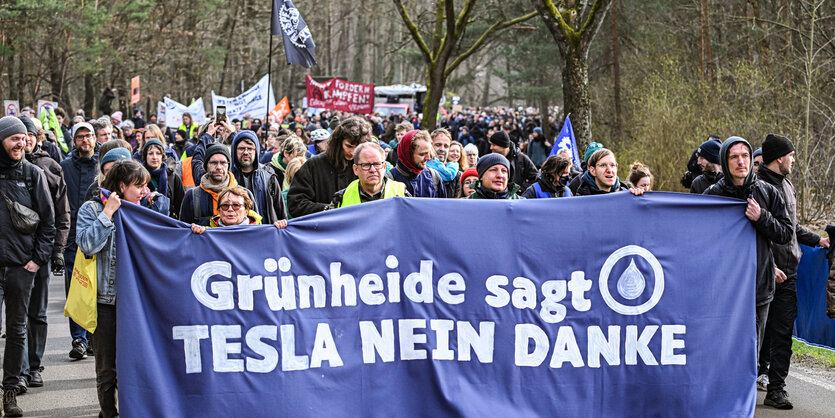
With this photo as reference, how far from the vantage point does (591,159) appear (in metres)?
7.61

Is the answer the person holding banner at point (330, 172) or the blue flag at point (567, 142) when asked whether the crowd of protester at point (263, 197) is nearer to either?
the person holding banner at point (330, 172)

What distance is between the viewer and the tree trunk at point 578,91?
1622cm

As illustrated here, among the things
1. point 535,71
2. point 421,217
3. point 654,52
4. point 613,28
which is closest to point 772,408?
point 421,217

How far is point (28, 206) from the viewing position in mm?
6926

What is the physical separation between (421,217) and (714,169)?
363 cm

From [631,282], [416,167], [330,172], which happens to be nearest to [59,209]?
[330,172]

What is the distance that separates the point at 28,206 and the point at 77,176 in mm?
2620

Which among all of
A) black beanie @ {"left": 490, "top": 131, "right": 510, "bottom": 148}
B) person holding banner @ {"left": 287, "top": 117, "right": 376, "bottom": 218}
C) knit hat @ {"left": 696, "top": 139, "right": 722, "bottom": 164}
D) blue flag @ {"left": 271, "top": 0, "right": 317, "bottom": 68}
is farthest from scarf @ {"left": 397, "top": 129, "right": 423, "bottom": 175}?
blue flag @ {"left": 271, "top": 0, "right": 317, "bottom": 68}

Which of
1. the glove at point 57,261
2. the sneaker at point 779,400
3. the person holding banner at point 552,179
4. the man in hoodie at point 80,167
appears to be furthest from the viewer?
the man in hoodie at point 80,167

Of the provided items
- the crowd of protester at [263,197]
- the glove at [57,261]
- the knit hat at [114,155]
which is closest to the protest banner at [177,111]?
the crowd of protester at [263,197]

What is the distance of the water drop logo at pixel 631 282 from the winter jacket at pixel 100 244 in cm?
285

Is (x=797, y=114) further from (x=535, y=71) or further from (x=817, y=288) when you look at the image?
(x=535, y=71)

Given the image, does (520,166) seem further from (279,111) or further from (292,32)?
(279,111)

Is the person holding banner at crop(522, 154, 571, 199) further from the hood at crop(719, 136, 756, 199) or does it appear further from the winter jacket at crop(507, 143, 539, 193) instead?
the winter jacket at crop(507, 143, 539, 193)
